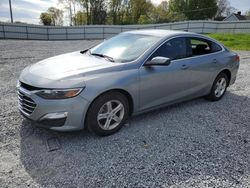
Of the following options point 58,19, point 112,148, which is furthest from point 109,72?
point 58,19

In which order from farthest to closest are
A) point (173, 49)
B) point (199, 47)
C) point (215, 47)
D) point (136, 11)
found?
point (136, 11) → point (215, 47) → point (199, 47) → point (173, 49)

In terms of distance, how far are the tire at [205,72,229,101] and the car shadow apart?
0.92 m

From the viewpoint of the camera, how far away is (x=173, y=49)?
3.93 metres

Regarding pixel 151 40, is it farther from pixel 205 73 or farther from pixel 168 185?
pixel 168 185

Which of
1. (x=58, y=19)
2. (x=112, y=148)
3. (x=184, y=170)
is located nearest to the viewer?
(x=184, y=170)

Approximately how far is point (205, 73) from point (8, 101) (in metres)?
4.07

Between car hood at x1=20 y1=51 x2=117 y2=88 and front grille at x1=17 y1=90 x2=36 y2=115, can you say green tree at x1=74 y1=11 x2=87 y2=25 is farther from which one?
front grille at x1=17 y1=90 x2=36 y2=115

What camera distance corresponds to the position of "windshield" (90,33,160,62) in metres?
3.56

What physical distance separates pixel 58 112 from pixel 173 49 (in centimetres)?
233

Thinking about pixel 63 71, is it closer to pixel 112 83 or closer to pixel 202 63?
pixel 112 83

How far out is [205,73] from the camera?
14.4ft

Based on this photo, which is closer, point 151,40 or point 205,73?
point 151,40

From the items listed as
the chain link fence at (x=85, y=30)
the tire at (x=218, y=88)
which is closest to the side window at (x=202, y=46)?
the tire at (x=218, y=88)

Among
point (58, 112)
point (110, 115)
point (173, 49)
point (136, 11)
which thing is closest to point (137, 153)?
point (110, 115)
